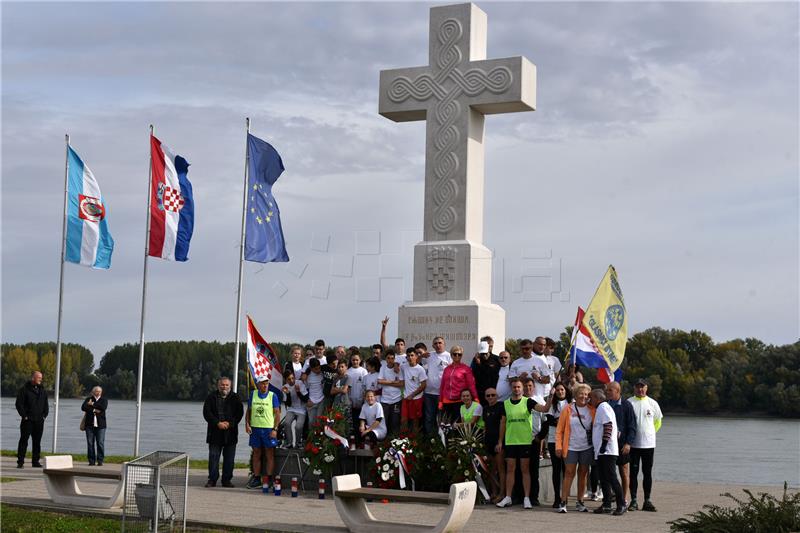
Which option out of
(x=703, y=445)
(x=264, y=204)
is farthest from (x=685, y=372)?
(x=264, y=204)

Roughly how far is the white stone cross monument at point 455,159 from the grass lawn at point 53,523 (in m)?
5.80

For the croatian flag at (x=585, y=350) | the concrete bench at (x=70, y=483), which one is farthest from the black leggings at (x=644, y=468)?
the concrete bench at (x=70, y=483)

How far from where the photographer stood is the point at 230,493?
15.4 metres

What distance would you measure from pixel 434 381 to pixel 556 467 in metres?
2.07

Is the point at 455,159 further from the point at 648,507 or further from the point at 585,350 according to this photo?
the point at 648,507

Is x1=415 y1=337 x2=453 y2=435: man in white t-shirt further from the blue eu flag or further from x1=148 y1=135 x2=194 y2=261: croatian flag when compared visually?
x1=148 y1=135 x2=194 y2=261: croatian flag

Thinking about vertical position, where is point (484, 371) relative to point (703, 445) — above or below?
above

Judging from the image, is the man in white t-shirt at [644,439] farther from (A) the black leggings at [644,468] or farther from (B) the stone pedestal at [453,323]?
(B) the stone pedestal at [453,323]

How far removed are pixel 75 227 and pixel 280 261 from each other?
5.22m

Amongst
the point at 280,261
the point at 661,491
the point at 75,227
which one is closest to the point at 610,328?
the point at 661,491

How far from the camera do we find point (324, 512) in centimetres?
1362

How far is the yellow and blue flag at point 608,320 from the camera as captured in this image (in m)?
16.3

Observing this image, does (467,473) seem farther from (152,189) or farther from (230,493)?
(152,189)

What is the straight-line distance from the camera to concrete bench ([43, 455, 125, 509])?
13.3 metres
